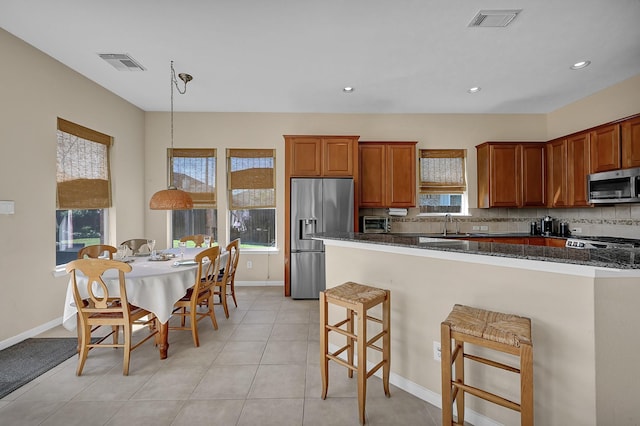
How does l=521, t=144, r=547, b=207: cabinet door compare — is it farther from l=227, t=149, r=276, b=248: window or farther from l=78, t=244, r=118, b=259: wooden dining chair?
l=78, t=244, r=118, b=259: wooden dining chair

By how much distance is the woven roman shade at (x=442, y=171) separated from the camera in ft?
15.6

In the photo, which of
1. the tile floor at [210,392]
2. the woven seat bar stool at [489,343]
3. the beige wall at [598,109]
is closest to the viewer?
the woven seat bar stool at [489,343]

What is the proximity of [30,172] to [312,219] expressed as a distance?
10.2 ft

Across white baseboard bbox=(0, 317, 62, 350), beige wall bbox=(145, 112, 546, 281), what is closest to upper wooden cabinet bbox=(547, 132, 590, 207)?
beige wall bbox=(145, 112, 546, 281)

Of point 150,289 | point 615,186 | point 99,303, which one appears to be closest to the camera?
point 99,303

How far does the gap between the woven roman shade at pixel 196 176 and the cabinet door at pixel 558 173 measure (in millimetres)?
5308

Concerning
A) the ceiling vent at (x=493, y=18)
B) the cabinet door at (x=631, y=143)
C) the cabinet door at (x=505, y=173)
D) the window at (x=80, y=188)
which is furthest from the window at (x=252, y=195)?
the cabinet door at (x=631, y=143)

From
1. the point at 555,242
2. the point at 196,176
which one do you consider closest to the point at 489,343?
the point at 555,242

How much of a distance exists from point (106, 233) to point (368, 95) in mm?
4228

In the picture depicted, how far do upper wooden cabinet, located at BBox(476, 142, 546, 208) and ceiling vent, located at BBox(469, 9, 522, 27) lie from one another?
2295 mm

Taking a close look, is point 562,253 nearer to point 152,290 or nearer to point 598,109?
point 152,290

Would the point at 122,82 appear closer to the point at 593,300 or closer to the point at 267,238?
the point at 267,238

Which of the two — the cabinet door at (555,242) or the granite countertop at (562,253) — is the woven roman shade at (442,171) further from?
the granite countertop at (562,253)

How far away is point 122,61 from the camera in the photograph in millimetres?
3074
